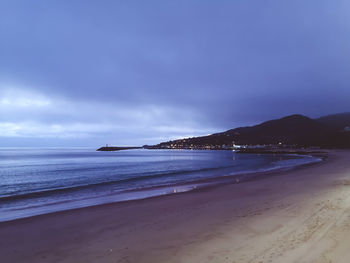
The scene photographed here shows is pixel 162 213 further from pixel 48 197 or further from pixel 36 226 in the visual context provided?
pixel 48 197

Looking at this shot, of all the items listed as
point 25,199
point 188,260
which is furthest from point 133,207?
point 25,199

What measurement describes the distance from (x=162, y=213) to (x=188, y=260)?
17.7 feet

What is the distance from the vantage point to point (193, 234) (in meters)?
7.56

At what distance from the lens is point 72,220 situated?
34.5 feet

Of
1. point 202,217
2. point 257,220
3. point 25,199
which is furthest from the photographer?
point 25,199

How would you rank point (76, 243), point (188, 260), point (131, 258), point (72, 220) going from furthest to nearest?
point (72, 220) → point (76, 243) → point (131, 258) → point (188, 260)

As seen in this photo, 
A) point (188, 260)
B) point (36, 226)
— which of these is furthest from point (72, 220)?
point (188, 260)

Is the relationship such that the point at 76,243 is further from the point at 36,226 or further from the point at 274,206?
the point at 274,206

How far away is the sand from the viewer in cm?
579

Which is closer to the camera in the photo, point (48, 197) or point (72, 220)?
point (72, 220)

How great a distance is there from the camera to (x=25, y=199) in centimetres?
1712

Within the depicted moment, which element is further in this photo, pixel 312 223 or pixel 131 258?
pixel 312 223

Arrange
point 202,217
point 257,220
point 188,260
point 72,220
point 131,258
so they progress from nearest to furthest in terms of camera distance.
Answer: point 188,260 → point 131,258 → point 257,220 → point 202,217 → point 72,220

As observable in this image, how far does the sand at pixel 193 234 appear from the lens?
19.0 feet
